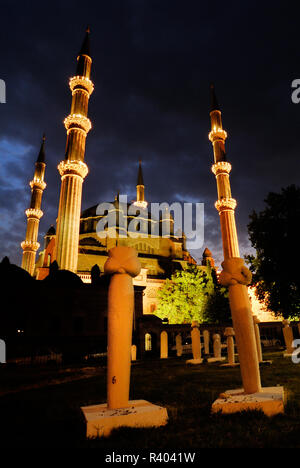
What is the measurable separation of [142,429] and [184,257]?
51505mm

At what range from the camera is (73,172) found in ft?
93.9

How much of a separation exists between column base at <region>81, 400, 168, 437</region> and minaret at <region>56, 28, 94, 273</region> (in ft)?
80.1

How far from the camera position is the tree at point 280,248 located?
18016mm

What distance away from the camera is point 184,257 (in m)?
53.7

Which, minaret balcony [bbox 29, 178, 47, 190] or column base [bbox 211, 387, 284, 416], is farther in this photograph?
minaret balcony [bbox 29, 178, 47, 190]

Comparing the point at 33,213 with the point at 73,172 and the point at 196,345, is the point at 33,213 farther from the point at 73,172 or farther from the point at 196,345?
the point at 196,345

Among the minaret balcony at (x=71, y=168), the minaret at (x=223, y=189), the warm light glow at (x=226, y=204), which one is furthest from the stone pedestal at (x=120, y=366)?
the warm light glow at (x=226, y=204)

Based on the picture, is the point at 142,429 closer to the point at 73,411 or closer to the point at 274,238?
the point at 73,411

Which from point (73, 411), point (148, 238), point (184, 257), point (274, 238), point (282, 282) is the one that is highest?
point (148, 238)

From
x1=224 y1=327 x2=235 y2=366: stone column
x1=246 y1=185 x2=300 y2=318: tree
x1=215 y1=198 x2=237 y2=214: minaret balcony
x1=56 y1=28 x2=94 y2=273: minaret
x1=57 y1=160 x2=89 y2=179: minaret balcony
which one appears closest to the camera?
x1=224 y1=327 x2=235 y2=366: stone column

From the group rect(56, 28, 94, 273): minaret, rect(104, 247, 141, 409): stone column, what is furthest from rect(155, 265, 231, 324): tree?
rect(104, 247, 141, 409): stone column

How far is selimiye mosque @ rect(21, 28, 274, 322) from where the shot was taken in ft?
90.5

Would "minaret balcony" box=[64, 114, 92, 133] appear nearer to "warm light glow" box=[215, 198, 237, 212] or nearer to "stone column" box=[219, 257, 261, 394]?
"warm light glow" box=[215, 198, 237, 212]
